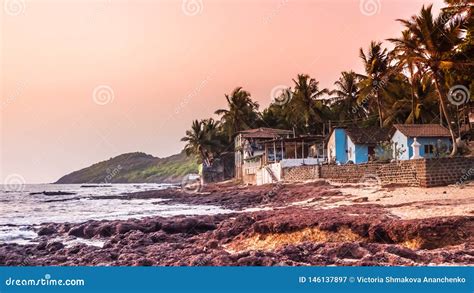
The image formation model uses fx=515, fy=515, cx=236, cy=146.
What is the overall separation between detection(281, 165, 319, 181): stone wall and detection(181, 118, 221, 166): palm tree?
22.7 m

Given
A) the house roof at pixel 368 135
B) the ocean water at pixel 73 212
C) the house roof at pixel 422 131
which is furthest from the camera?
the house roof at pixel 368 135

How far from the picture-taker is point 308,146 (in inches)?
1668

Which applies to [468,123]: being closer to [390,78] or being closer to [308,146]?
[390,78]

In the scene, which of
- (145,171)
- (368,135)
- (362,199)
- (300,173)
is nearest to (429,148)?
(368,135)

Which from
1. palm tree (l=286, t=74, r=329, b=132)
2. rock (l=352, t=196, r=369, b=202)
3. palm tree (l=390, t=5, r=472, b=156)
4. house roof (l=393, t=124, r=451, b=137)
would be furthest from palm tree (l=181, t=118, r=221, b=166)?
rock (l=352, t=196, r=369, b=202)

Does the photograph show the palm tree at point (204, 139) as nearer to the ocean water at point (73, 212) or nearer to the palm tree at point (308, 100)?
the palm tree at point (308, 100)

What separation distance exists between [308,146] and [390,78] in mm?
9182

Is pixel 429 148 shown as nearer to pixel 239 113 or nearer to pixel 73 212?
pixel 73 212

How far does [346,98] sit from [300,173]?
1539cm

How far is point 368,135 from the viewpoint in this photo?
31.8 meters

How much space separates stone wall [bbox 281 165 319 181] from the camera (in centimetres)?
2825

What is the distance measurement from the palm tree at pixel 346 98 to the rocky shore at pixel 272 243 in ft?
94.4

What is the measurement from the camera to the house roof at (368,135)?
3120 centimetres

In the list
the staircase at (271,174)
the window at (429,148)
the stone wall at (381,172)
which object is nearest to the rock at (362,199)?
the stone wall at (381,172)
